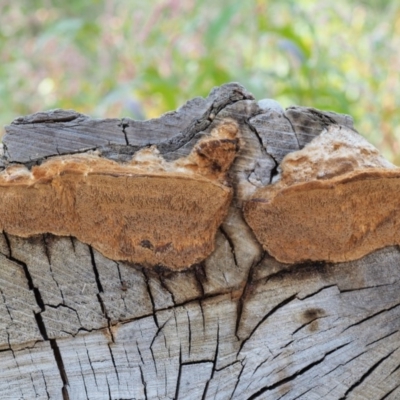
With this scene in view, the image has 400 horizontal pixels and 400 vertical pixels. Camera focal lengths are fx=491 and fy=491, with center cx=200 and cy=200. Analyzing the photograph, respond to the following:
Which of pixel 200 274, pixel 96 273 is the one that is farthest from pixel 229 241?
pixel 96 273

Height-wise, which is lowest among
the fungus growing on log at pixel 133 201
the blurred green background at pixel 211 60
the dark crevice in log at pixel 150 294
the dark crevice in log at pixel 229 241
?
the dark crevice in log at pixel 150 294

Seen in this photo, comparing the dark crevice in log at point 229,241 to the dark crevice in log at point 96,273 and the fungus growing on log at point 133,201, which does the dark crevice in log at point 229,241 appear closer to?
the fungus growing on log at point 133,201

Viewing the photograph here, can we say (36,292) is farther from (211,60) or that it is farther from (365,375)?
(211,60)

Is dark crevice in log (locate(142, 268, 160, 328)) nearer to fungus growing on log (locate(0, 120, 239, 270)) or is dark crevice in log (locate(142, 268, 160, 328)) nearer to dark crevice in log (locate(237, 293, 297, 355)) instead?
fungus growing on log (locate(0, 120, 239, 270))

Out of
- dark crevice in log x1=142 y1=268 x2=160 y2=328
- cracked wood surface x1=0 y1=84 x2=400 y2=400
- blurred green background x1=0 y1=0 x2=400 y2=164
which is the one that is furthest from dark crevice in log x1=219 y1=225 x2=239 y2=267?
blurred green background x1=0 y1=0 x2=400 y2=164

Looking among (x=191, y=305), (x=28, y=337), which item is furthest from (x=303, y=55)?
(x=28, y=337)

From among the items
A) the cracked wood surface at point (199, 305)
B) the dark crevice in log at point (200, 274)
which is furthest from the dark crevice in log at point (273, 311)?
the dark crevice in log at point (200, 274)
